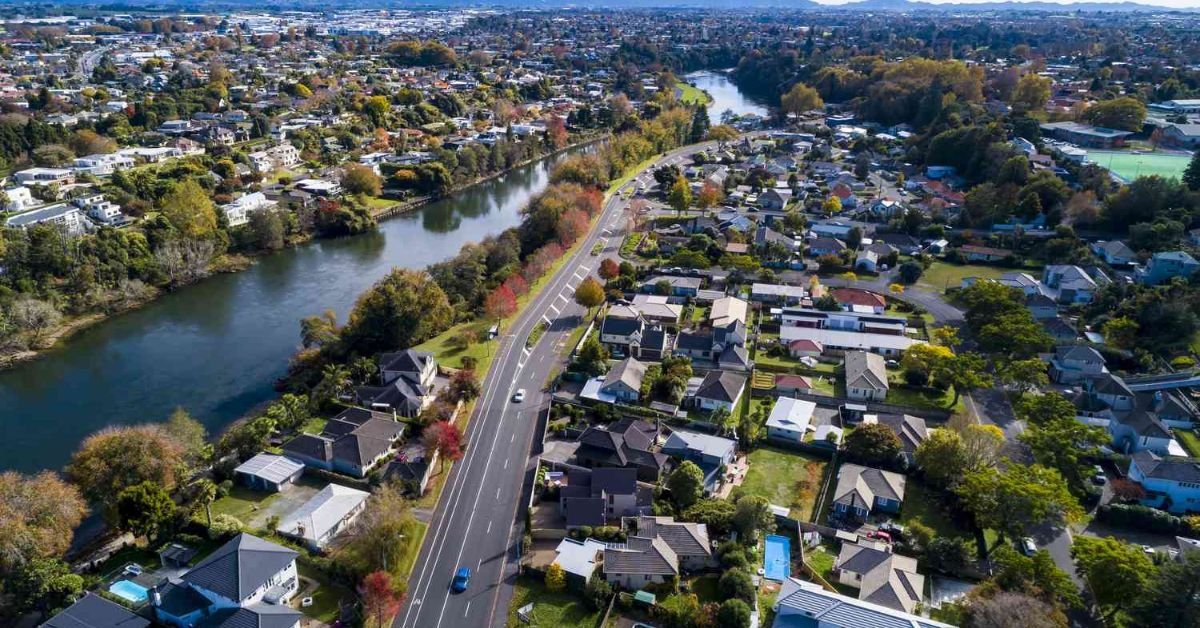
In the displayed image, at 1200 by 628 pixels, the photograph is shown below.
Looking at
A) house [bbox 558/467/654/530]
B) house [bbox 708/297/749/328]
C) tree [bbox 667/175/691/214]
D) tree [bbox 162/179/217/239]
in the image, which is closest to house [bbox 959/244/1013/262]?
house [bbox 708/297/749/328]

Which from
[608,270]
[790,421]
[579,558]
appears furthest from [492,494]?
[608,270]

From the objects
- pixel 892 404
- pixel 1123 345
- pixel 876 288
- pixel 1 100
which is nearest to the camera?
pixel 892 404

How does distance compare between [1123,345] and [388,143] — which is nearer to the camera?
[1123,345]

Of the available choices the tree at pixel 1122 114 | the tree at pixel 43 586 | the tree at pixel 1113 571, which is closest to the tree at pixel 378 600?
the tree at pixel 43 586

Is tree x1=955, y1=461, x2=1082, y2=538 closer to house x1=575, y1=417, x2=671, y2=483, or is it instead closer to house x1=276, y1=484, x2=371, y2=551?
house x1=575, y1=417, x2=671, y2=483

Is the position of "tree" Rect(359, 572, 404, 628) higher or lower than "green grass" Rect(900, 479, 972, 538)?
higher

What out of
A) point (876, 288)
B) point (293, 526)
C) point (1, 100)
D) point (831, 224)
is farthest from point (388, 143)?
point (293, 526)

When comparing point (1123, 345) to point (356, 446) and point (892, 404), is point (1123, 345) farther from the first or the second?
point (356, 446)
